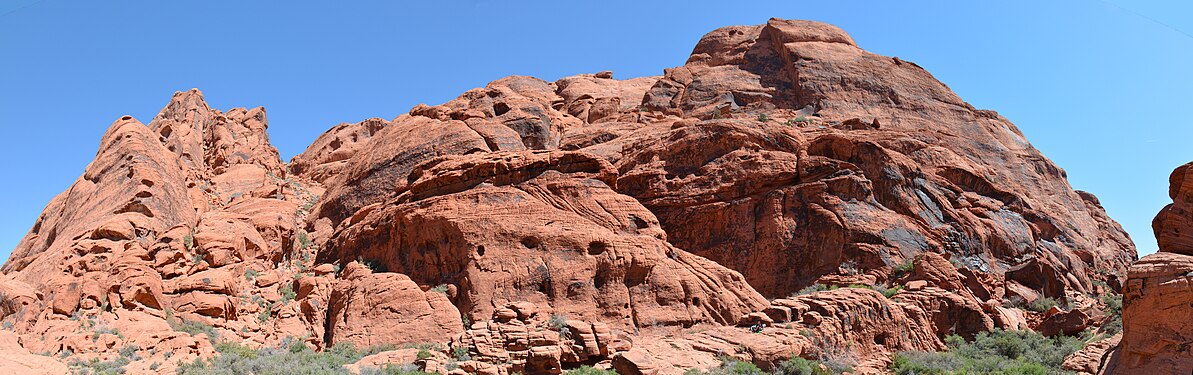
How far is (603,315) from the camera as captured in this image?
26.6 metres

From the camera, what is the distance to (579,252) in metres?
27.9

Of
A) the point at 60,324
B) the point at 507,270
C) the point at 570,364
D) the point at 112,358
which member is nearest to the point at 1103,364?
the point at 570,364

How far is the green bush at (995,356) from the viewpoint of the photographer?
2542cm

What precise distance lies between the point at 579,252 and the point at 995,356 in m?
13.1

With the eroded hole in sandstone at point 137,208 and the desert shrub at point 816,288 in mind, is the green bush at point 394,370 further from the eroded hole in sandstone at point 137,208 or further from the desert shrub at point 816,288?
the desert shrub at point 816,288

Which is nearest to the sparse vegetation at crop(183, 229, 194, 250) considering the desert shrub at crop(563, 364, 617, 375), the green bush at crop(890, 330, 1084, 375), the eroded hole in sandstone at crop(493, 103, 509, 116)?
the desert shrub at crop(563, 364, 617, 375)

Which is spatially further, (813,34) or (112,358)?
(813,34)

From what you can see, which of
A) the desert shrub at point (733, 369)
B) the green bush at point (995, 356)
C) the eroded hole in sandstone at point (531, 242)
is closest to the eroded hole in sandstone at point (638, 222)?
the eroded hole in sandstone at point (531, 242)

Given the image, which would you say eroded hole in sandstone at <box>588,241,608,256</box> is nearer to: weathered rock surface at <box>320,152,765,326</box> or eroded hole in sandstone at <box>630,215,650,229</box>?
weathered rock surface at <box>320,152,765,326</box>

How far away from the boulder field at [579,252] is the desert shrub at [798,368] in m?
0.69

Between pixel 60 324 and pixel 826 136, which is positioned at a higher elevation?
pixel 826 136

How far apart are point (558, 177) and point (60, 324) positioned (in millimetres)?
15417

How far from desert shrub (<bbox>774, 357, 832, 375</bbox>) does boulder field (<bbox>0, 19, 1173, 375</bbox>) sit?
2.25 feet

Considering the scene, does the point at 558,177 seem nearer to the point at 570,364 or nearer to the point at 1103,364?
the point at 570,364
